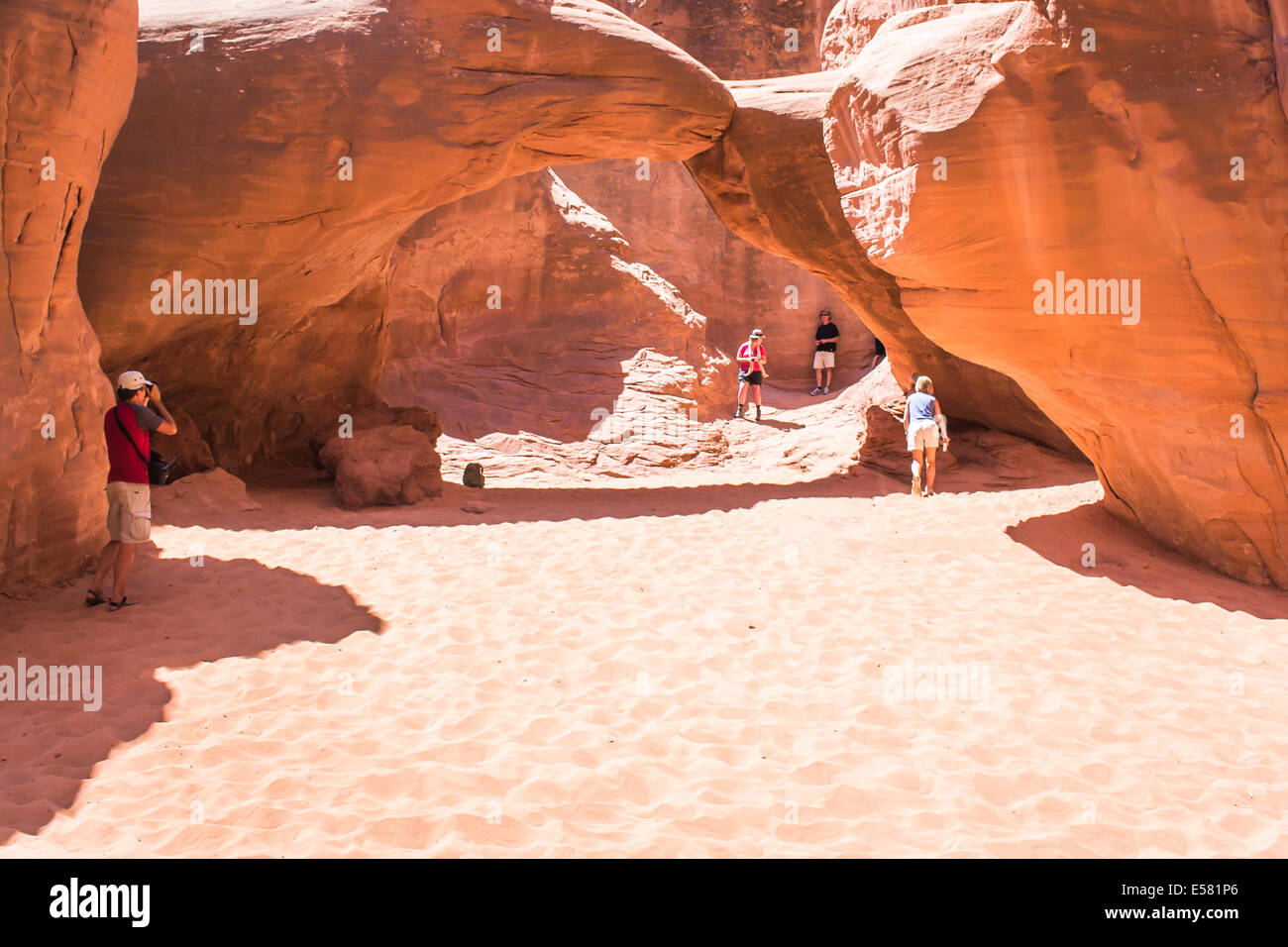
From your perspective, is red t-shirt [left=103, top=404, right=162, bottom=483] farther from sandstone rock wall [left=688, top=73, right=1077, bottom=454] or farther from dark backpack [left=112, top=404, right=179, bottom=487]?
sandstone rock wall [left=688, top=73, right=1077, bottom=454]

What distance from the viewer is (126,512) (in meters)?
5.97

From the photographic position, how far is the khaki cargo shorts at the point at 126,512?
596 cm

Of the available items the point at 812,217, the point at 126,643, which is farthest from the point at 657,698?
the point at 812,217

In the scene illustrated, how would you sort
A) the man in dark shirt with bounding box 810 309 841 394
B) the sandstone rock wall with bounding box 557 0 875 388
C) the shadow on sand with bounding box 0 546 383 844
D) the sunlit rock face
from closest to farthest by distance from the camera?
1. the shadow on sand with bounding box 0 546 383 844
2. the sunlit rock face
3. the man in dark shirt with bounding box 810 309 841 394
4. the sandstone rock wall with bounding box 557 0 875 388

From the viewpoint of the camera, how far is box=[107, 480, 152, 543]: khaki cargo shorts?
596 centimetres

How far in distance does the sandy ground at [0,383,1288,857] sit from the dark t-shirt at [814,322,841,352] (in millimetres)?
11255

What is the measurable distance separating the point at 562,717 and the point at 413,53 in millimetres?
7126

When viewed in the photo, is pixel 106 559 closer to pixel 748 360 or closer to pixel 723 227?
pixel 748 360

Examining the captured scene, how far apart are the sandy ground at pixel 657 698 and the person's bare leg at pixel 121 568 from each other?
0.18m

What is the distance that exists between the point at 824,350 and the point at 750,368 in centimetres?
394

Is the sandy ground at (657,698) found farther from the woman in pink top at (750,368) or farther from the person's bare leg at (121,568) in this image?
the woman in pink top at (750,368)

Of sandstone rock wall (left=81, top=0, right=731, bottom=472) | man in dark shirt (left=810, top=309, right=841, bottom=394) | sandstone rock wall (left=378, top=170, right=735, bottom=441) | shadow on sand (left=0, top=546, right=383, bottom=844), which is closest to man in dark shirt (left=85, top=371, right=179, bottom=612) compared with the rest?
shadow on sand (left=0, top=546, right=383, bottom=844)

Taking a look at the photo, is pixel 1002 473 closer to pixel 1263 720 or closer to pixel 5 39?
pixel 1263 720
